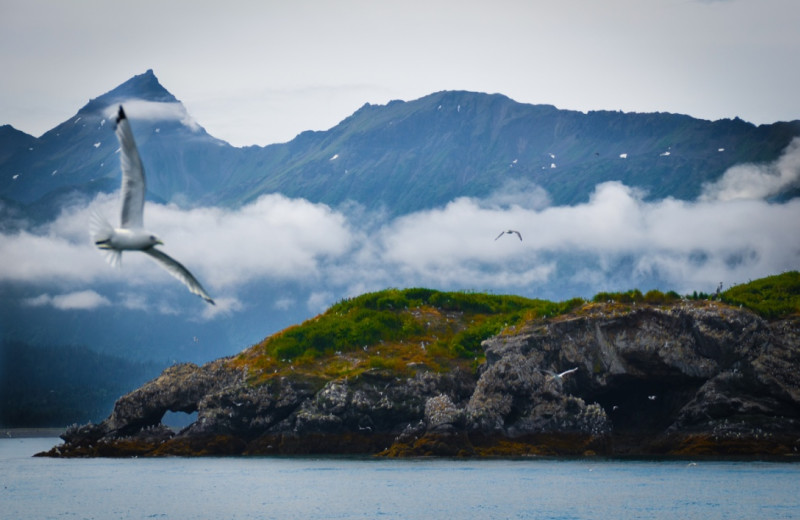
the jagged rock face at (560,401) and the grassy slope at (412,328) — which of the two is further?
the grassy slope at (412,328)

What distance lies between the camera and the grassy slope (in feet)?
358

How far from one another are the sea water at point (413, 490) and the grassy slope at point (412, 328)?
799 inches

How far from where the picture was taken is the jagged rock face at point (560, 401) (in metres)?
92.2

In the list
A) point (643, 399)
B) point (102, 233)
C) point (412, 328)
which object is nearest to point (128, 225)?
point (102, 233)

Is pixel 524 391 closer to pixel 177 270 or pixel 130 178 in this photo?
pixel 177 270

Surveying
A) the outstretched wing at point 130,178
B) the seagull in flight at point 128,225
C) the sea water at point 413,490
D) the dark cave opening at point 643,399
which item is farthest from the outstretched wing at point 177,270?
the dark cave opening at point 643,399

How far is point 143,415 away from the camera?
11469 centimetres

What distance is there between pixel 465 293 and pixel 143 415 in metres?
51.7

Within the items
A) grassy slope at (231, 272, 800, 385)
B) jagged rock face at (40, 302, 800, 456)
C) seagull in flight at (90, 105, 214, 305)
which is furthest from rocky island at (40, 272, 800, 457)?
seagull in flight at (90, 105, 214, 305)

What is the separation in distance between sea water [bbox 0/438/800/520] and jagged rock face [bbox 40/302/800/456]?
5.52 m

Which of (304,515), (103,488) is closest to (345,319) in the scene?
(103,488)

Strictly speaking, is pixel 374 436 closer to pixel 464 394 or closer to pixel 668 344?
pixel 464 394

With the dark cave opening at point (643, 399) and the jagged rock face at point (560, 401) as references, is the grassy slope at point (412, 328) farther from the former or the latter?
the dark cave opening at point (643, 399)

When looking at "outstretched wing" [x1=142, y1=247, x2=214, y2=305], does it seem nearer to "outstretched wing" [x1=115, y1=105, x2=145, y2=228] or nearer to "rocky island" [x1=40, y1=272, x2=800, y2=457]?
"outstretched wing" [x1=115, y1=105, x2=145, y2=228]
